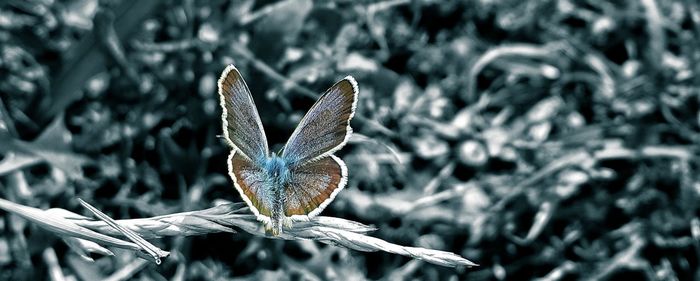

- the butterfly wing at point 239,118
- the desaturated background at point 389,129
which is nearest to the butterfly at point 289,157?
the butterfly wing at point 239,118

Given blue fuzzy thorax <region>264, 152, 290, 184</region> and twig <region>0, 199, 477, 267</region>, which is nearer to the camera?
twig <region>0, 199, 477, 267</region>

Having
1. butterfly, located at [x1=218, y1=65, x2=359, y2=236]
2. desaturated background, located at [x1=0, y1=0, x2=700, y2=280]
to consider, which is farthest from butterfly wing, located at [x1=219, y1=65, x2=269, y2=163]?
desaturated background, located at [x1=0, y1=0, x2=700, y2=280]

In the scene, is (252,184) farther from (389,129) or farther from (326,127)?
(389,129)

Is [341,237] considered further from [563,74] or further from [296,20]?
[563,74]

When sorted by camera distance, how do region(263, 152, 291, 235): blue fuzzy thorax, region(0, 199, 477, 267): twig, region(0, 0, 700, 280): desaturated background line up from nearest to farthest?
region(0, 199, 477, 267): twig, region(263, 152, 291, 235): blue fuzzy thorax, region(0, 0, 700, 280): desaturated background

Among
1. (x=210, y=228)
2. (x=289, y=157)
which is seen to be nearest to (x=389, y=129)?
(x=289, y=157)

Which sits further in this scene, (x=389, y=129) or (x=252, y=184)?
(x=389, y=129)

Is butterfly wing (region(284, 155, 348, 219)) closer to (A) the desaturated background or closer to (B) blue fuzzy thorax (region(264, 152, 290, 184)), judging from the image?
(B) blue fuzzy thorax (region(264, 152, 290, 184))

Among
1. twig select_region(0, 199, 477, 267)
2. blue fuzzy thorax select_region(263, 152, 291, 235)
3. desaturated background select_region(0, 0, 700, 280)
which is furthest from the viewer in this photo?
desaturated background select_region(0, 0, 700, 280)
